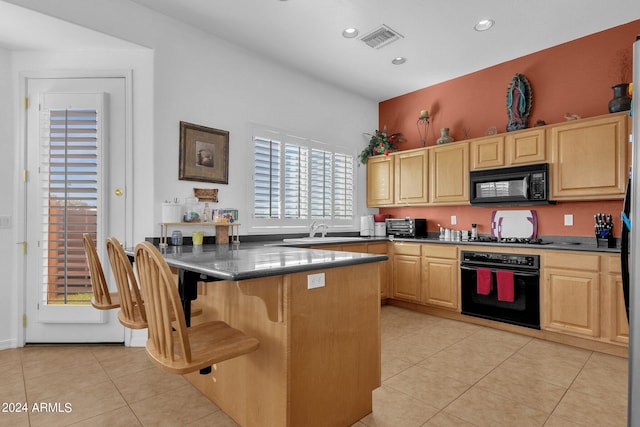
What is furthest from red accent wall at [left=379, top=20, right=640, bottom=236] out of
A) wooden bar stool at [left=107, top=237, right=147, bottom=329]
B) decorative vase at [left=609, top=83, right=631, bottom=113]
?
wooden bar stool at [left=107, top=237, right=147, bottom=329]

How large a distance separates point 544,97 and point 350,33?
232 centimetres

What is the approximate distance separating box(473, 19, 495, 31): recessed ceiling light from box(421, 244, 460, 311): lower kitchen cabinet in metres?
2.31

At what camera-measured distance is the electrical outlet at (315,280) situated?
68.6 inches

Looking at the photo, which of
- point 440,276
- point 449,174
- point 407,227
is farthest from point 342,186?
point 440,276

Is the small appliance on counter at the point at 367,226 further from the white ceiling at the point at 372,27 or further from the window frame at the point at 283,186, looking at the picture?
the white ceiling at the point at 372,27

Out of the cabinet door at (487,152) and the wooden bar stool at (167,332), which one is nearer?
the wooden bar stool at (167,332)

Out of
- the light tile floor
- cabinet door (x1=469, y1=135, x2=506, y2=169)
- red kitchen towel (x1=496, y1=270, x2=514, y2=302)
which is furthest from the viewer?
cabinet door (x1=469, y1=135, x2=506, y2=169)

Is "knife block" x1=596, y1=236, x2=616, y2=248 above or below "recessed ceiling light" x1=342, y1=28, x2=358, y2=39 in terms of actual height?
below

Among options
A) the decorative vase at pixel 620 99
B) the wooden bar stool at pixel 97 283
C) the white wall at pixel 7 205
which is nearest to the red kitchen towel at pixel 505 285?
the decorative vase at pixel 620 99

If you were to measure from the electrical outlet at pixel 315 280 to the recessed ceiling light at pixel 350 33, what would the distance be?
9.02 ft

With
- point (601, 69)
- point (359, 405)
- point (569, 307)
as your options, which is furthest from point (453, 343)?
point (601, 69)

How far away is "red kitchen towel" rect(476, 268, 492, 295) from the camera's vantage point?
363 centimetres

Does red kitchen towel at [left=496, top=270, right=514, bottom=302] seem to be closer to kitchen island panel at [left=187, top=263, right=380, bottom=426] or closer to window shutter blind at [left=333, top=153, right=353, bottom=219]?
kitchen island panel at [left=187, top=263, right=380, bottom=426]

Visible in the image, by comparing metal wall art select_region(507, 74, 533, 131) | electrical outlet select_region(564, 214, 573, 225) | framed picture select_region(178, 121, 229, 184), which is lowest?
electrical outlet select_region(564, 214, 573, 225)
